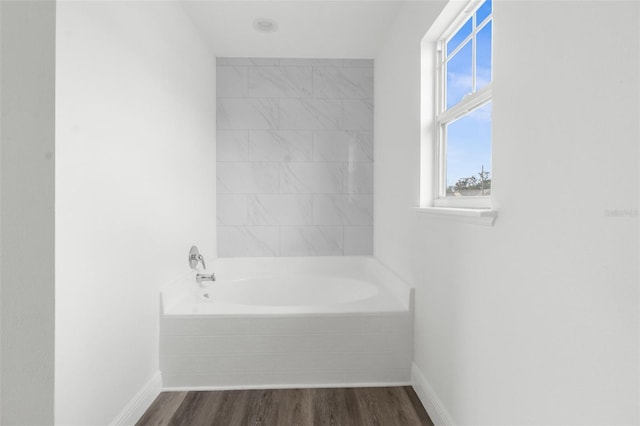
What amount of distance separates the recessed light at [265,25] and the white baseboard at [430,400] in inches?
98.4

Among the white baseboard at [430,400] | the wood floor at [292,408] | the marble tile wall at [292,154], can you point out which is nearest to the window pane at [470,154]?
the white baseboard at [430,400]

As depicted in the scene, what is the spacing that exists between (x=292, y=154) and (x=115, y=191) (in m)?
1.79

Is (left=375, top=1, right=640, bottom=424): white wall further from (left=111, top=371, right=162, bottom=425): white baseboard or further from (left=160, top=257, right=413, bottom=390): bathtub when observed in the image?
(left=111, top=371, right=162, bottom=425): white baseboard

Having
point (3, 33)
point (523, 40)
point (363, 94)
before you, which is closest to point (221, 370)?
point (3, 33)

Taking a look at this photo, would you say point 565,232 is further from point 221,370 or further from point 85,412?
point 221,370

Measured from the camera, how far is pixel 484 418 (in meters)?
1.18

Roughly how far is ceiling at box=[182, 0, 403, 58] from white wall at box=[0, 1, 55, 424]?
1.48m

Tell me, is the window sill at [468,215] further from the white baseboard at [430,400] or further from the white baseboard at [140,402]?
the white baseboard at [140,402]

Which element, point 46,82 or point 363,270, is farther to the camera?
point 363,270

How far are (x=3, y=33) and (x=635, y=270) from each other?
1.65 m

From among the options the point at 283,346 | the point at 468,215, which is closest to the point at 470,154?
the point at 468,215

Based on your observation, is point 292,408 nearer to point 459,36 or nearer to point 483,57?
point 483,57

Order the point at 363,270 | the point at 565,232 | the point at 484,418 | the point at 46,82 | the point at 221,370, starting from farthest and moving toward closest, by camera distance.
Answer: the point at 363,270, the point at 221,370, the point at 484,418, the point at 46,82, the point at 565,232

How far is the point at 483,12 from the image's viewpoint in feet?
4.58
